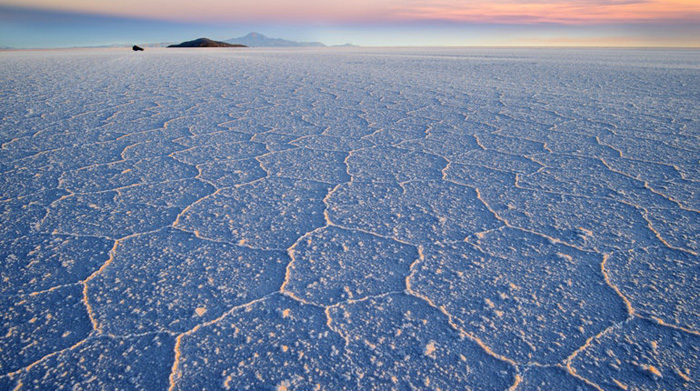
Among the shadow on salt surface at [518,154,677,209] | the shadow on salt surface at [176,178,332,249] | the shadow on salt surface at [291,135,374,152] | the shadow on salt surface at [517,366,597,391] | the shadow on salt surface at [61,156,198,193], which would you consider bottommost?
the shadow on salt surface at [517,366,597,391]

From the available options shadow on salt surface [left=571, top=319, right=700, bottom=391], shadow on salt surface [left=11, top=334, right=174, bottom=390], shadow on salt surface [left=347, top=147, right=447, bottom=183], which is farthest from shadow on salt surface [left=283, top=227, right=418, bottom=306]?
shadow on salt surface [left=347, top=147, right=447, bottom=183]

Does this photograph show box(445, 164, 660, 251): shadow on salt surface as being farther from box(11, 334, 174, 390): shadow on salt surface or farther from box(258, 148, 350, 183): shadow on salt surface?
box(11, 334, 174, 390): shadow on salt surface

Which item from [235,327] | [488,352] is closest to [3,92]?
[235,327]

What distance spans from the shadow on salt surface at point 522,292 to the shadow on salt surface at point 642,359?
4 cm

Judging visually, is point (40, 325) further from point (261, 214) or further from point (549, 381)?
point (549, 381)

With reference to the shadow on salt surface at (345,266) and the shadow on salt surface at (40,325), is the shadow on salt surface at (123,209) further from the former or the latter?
the shadow on salt surface at (345,266)

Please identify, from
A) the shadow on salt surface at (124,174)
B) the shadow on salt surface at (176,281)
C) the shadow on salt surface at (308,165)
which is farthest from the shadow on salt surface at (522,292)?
the shadow on salt surface at (124,174)

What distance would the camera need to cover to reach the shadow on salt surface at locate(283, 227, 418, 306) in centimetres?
108

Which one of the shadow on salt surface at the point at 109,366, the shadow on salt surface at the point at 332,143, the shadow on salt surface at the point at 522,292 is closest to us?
the shadow on salt surface at the point at 109,366

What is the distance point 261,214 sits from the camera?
1.50m

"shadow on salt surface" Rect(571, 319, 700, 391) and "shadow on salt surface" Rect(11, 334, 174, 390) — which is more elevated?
"shadow on salt surface" Rect(571, 319, 700, 391)

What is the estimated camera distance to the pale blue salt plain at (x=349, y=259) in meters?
0.85

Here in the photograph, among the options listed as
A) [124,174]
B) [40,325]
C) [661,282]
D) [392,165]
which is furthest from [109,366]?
[392,165]

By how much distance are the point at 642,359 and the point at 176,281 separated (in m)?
1.12
